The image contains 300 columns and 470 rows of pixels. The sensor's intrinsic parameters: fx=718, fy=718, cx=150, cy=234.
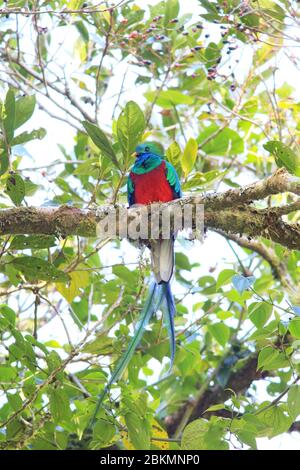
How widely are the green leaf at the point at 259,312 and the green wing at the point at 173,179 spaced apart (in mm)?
1034

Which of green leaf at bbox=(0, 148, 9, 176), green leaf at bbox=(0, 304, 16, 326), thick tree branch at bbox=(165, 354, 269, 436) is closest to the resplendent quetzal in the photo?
green leaf at bbox=(0, 304, 16, 326)

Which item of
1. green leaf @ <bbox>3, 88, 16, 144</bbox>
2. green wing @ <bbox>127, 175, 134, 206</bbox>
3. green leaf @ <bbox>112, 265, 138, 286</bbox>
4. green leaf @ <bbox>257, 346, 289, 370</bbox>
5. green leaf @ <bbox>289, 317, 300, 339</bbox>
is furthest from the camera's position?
green wing @ <bbox>127, 175, 134, 206</bbox>

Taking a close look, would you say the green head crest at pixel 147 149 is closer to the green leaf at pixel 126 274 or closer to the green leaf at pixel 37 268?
the green leaf at pixel 126 274

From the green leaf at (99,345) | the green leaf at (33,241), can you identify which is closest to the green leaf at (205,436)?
the green leaf at (99,345)

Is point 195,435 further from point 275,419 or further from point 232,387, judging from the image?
point 232,387

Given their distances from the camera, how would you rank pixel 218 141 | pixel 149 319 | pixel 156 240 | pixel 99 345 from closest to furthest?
pixel 99 345 → pixel 149 319 → pixel 156 240 → pixel 218 141

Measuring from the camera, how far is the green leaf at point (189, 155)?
3486 millimetres

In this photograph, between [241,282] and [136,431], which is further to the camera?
[136,431]

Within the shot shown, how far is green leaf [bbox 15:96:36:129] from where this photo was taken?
3.19 meters

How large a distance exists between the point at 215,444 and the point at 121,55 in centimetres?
264

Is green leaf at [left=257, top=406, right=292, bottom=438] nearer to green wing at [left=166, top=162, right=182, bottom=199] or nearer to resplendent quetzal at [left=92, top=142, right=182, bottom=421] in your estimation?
resplendent quetzal at [left=92, top=142, right=182, bottom=421]

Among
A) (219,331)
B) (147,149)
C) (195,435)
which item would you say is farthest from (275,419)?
(147,149)

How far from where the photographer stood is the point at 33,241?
3160mm

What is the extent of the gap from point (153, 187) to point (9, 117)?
1221 mm
